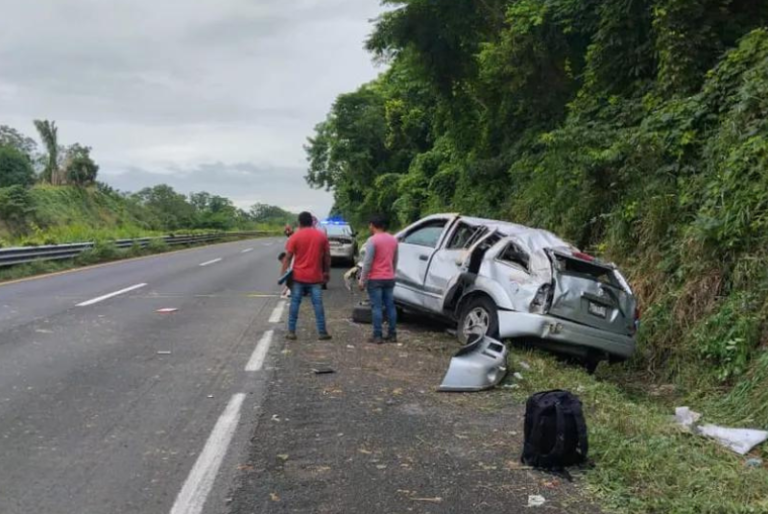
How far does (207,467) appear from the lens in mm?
4516

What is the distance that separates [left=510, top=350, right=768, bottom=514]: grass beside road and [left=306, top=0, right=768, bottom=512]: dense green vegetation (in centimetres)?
16

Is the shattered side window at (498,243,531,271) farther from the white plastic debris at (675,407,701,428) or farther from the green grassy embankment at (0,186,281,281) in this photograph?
the green grassy embankment at (0,186,281,281)

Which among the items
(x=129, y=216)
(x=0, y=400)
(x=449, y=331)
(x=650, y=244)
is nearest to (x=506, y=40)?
(x=650, y=244)

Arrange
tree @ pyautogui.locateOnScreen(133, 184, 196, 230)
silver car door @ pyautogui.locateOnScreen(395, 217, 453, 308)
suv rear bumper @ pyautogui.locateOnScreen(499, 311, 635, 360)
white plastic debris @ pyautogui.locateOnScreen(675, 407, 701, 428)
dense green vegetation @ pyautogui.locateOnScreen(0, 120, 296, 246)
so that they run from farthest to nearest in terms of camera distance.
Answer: tree @ pyautogui.locateOnScreen(133, 184, 196, 230), dense green vegetation @ pyautogui.locateOnScreen(0, 120, 296, 246), silver car door @ pyautogui.locateOnScreen(395, 217, 453, 308), suv rear bumper @ pyautogui.locateOnScreen(499, 311, 635, 360), white plastic debris @ pyautogui.locateOnScreen(675, 407, 701, 428)

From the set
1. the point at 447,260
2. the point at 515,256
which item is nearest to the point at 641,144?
the point at 515,256

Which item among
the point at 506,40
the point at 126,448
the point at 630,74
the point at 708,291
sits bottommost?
the point at 126,448

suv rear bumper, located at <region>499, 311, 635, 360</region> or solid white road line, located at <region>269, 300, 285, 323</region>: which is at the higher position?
suv rear bumper, located at <region>499, 311, 635, 360</region>

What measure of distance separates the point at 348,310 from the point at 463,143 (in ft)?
31.7

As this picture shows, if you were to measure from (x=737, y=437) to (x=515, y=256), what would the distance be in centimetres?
364

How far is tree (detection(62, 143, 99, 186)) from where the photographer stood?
168ft

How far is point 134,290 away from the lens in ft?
48.8

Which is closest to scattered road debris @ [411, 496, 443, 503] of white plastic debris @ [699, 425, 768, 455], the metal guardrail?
white plastic debris @ [699, 425, 768, 455]

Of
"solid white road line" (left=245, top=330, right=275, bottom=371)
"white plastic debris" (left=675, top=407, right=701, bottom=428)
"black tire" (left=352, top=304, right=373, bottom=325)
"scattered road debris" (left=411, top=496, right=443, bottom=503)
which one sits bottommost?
"white plastic debris" (left=675, top=407, right=701, bottom=428)

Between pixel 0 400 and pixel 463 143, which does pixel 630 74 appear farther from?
pixel 0 400
